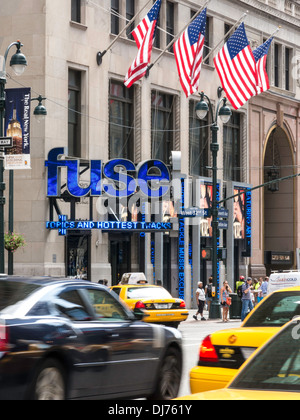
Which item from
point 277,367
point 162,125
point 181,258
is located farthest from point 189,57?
point 277,367

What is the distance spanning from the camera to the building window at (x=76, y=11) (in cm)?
4050

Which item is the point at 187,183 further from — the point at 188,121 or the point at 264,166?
the point at 264,166

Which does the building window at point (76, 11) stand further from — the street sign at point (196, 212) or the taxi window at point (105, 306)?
the taxi window at point (105, 306)

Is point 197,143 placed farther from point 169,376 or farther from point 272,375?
point 272,375

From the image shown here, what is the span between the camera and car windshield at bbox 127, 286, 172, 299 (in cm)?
2639

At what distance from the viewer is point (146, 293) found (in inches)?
1043

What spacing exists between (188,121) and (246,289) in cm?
1466

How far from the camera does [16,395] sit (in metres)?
8.69

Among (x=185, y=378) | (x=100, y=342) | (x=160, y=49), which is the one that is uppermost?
(x=160, y=49)

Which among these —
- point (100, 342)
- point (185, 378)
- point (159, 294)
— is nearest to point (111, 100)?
point (159, 294)

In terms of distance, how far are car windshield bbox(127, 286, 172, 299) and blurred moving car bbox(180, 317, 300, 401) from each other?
2006 centimetres

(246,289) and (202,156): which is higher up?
(202,156)

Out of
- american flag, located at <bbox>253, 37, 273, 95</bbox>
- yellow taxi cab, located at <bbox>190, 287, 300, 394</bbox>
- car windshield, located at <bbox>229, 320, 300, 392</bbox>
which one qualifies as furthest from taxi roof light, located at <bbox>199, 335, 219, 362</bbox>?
american flag, located at <bbox>253, 37, 273, 95</bbox>

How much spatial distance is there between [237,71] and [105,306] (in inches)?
1103
